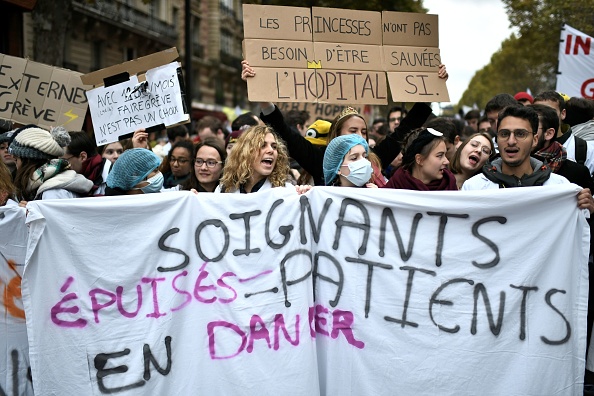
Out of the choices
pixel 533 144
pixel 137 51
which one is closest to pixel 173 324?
pixel 533 144

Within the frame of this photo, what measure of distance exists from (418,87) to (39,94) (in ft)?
10.3

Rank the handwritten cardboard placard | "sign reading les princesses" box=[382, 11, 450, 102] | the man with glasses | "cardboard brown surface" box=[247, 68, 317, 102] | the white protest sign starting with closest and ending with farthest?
the man with glasses → "cardboard brown surface" box=[247, 68, 317, 102] → the handwritten cardboard placard → "sign reading les princesses" box=[382, 11, 450, 102] → the white protest sign

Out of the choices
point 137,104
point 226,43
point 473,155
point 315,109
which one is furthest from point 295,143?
point 226,43

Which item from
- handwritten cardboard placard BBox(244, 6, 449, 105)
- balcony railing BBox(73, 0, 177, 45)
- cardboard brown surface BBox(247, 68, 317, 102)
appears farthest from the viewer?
balcony railing BBox(73, 0, 177, 45)

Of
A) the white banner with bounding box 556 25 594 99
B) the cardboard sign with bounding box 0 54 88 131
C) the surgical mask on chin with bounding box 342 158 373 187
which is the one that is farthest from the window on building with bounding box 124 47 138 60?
the surgical mask on chin with bounding box 342 158 373 187

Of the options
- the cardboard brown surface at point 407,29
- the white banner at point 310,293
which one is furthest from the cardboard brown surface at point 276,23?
the white banner at point 310,293

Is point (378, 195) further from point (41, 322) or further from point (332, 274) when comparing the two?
point (41, 322)

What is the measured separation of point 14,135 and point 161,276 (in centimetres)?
181

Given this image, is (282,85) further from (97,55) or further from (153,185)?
(97,55)

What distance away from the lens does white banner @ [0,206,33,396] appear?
3834mm

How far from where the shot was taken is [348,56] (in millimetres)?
5238

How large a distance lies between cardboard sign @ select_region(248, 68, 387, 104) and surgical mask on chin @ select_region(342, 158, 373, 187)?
33.6 inches

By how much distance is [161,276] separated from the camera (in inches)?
149

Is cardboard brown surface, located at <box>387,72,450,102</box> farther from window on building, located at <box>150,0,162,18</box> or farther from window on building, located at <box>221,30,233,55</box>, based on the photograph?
window on building, located at <box>221,30,233,55</box>
